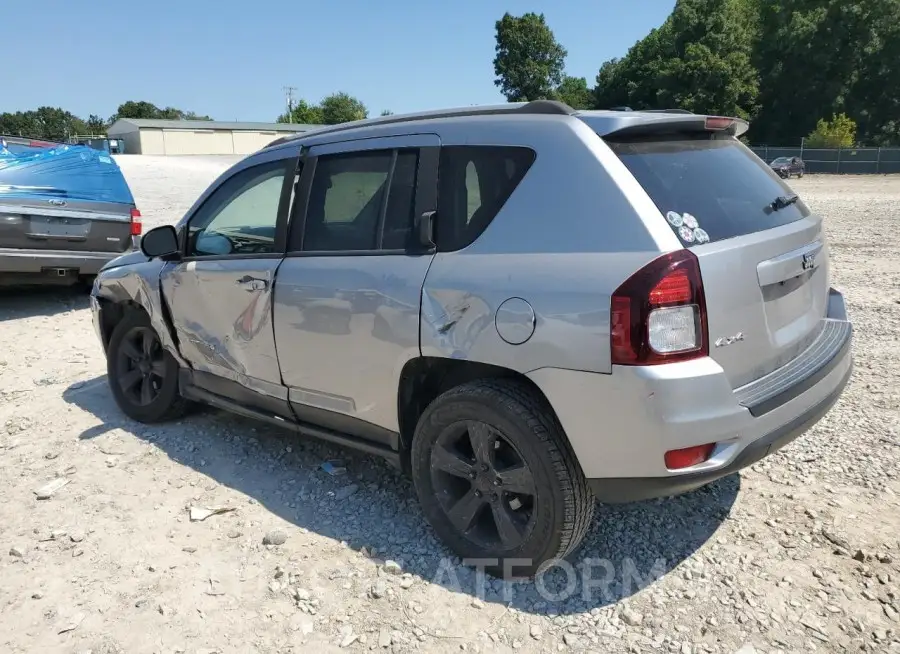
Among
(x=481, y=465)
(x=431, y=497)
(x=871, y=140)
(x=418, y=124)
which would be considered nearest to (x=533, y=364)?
(x=481, y=465)

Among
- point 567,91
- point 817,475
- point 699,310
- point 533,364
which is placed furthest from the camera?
point 567,91

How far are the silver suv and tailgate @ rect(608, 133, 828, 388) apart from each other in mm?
11

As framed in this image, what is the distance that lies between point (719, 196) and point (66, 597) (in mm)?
3211

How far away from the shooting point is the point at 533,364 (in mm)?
2578

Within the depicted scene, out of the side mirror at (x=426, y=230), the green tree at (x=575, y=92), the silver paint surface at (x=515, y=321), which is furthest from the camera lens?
the green tree at (x=575, y=92)

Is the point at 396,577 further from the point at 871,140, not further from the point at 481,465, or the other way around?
the point at 871,140

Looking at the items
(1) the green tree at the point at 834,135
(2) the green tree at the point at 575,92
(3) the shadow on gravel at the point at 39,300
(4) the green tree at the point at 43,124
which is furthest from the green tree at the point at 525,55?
(4) the green tree at the point at 43,124

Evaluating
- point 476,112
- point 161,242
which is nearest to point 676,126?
point 476,112

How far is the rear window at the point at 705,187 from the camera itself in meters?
2.56

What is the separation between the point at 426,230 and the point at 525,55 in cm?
7829

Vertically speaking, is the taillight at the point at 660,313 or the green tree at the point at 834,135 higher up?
the green tree at the point at 834,135

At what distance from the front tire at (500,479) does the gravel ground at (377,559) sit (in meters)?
0.17

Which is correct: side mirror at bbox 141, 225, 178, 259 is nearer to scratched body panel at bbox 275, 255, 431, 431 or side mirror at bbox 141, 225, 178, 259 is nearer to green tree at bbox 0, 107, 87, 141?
scratched body panel at bbox 275, 255, 431, 431

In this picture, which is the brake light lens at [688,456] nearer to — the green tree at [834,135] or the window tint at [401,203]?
the window tint at [401,203]
